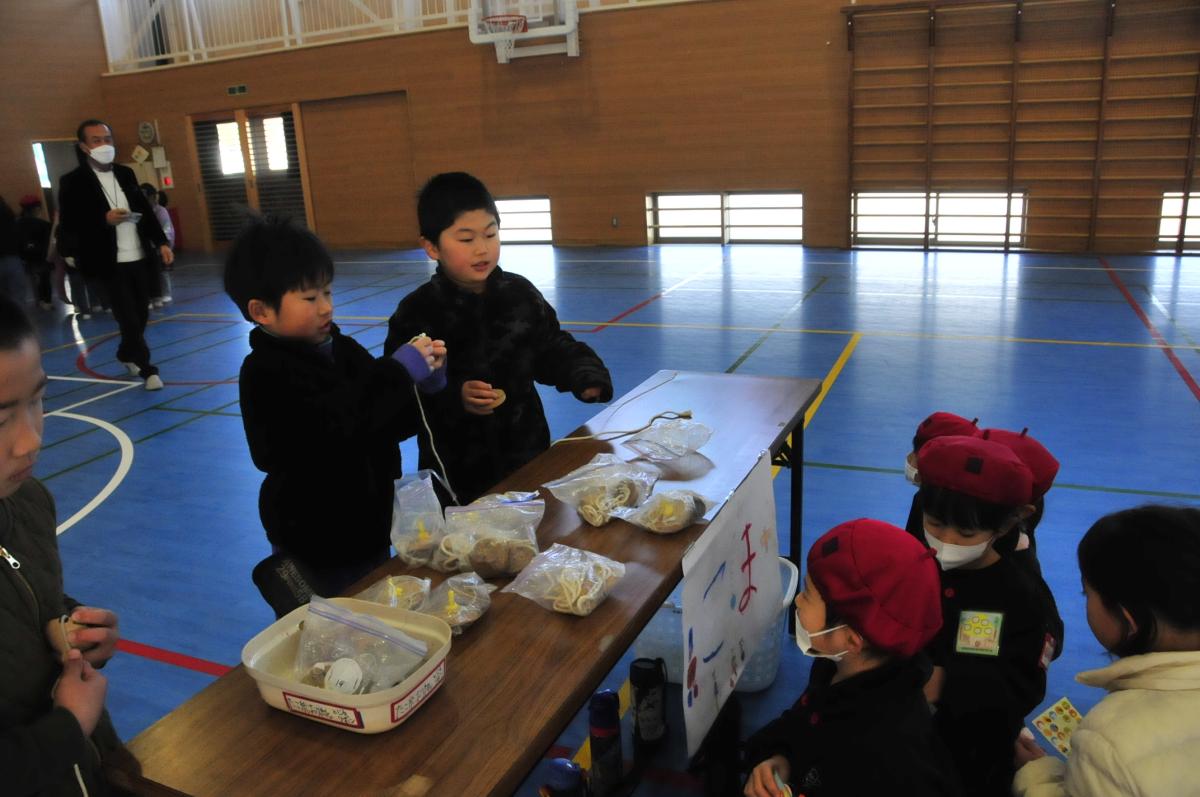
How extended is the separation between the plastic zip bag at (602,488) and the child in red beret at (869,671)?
0.44 m

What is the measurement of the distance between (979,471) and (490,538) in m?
1.03

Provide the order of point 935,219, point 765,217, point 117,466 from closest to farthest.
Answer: point 117,466, point 935,219, point 765,217

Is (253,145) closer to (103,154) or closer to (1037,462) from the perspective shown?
(103,154)

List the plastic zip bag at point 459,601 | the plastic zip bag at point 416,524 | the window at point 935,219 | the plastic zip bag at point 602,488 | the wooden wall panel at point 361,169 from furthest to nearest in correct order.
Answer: the wooden wall panel at point 361,169, the window at point 935,219, the plastic zip bag at point 602,488, the plastic zip bag at point 416,524, the plastic zip bag at point 459,601

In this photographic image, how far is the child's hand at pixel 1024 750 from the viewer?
72.2 inches

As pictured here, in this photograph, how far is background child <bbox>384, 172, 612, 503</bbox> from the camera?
7.16 feet

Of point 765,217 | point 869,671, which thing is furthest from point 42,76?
point 869,671

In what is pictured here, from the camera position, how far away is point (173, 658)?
9.20 ft

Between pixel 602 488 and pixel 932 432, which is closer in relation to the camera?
pixel 602 488

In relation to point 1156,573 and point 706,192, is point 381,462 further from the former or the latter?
point 706,192

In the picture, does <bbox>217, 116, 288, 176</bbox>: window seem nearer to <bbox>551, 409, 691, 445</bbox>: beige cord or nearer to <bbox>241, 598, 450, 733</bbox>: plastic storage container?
<bbox>551, 409, 691, 445</bbox>: beige cord

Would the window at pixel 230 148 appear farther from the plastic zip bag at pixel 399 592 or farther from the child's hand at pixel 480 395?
the plastic zip bag at pixel 399 592

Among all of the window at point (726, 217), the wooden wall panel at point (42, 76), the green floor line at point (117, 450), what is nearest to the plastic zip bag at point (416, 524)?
the green floor line at point (117, 450)

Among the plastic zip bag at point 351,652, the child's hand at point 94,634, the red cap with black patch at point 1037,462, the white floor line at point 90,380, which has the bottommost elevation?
the white floor line at point 90,380
